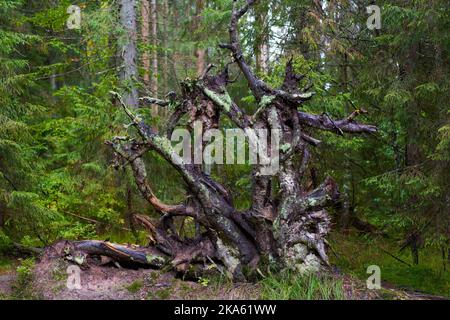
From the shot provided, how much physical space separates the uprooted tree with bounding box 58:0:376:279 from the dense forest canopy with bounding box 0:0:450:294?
0.02 meters

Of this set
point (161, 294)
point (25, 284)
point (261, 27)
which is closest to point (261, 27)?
point (261, 27)

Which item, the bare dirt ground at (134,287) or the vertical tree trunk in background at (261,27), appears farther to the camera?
the vertical tree trunk in background at (261,27)

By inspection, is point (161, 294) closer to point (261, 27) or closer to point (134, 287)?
point (134, 287)

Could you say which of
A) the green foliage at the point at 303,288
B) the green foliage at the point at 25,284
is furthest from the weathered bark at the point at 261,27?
the green foliage at the point at 25,284

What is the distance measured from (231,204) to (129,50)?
5106 millimetres

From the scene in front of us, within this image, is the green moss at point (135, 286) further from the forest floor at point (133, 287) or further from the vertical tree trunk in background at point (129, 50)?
the vertical tree trunk in background at point (129, 50)

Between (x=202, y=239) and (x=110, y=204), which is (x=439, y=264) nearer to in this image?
(x=202, y=239)

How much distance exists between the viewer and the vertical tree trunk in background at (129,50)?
1021 centimetres

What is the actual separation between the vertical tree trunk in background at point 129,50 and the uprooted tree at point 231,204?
11.1ft

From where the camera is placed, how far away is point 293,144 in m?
6.64

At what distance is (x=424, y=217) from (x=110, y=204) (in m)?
5.93

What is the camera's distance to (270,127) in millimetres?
6797

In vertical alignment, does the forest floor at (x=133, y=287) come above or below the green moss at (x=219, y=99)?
below
